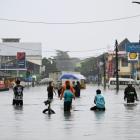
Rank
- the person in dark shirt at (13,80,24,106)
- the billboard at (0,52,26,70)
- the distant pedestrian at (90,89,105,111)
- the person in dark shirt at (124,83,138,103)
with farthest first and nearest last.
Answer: the billboard at (0,52,26,70)
the person in dark shirt at (124,83,138,103)
the person in dark shirt at (13,80,24,106)
the distant pedestrian at (90,89,105,111)

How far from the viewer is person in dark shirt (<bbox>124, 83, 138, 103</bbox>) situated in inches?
1706

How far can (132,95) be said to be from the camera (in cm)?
4406

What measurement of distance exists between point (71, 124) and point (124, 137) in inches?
218

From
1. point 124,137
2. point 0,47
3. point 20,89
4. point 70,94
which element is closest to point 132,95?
point 20,89

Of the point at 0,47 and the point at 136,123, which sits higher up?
the point at 0,47

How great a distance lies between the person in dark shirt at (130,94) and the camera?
43.3 meters

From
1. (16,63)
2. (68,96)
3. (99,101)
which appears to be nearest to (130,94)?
(99,101)

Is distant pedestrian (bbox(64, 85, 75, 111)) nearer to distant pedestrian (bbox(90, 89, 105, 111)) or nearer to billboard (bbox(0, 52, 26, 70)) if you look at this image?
distant pedestrian (bbox(90, 89, 105, 111))

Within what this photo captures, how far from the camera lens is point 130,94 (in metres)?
43.8

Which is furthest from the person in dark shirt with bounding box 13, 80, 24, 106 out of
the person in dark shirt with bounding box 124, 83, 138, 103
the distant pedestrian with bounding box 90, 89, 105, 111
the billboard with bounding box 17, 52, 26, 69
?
A: the billboard with bounding box 17, 52, 26, 69

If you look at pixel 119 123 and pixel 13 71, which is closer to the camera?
pixel 119 123

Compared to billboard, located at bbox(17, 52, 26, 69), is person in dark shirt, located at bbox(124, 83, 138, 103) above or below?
below

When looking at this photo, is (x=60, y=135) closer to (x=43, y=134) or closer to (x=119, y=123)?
(x=43, y=134)

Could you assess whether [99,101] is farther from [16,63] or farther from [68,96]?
[16,63]
